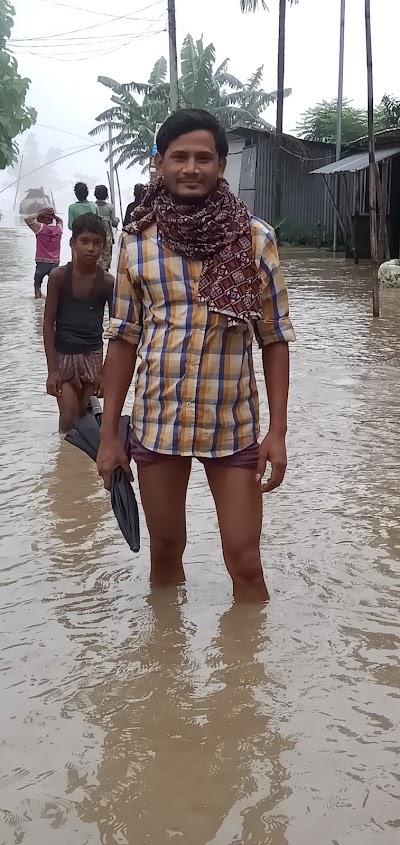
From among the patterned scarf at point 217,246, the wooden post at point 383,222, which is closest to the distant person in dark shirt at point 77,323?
the patterned scarf at point 217,246

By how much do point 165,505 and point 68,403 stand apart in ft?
9.06

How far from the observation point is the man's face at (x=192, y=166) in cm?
288

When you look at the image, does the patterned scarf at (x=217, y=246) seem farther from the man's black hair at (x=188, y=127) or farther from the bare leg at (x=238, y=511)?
the bare leg at (x=238, y=511)

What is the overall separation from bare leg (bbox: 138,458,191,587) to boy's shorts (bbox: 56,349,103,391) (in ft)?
8.06

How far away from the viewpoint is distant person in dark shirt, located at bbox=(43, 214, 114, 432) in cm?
545

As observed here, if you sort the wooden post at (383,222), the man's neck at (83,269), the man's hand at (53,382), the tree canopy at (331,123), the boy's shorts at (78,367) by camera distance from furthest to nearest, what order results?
the tree canopy at (331,123), the wooden post at (383,222), the boy's shorts at (78,367), the man's hand at (53,382), the man's neck at (83,269)

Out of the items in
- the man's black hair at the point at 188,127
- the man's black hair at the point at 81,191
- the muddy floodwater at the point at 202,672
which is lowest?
the muddy floodwater at the point at 202,672

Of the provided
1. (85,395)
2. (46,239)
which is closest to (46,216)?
(46,239)

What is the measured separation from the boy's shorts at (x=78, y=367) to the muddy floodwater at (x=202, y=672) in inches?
19.4

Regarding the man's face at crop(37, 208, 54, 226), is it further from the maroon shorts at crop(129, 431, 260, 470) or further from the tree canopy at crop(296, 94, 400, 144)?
the tree canopy at crop(296, 94, 400, 144)

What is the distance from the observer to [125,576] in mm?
3891

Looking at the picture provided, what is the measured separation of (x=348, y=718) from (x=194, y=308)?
50.3 inches

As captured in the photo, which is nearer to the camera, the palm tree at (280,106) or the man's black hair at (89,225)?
the man's black hair at (89,225)

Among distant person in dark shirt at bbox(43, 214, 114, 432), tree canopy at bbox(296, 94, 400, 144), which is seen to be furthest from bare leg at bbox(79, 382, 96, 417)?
tree canopy at bbox(296, 94, 400, 144)
